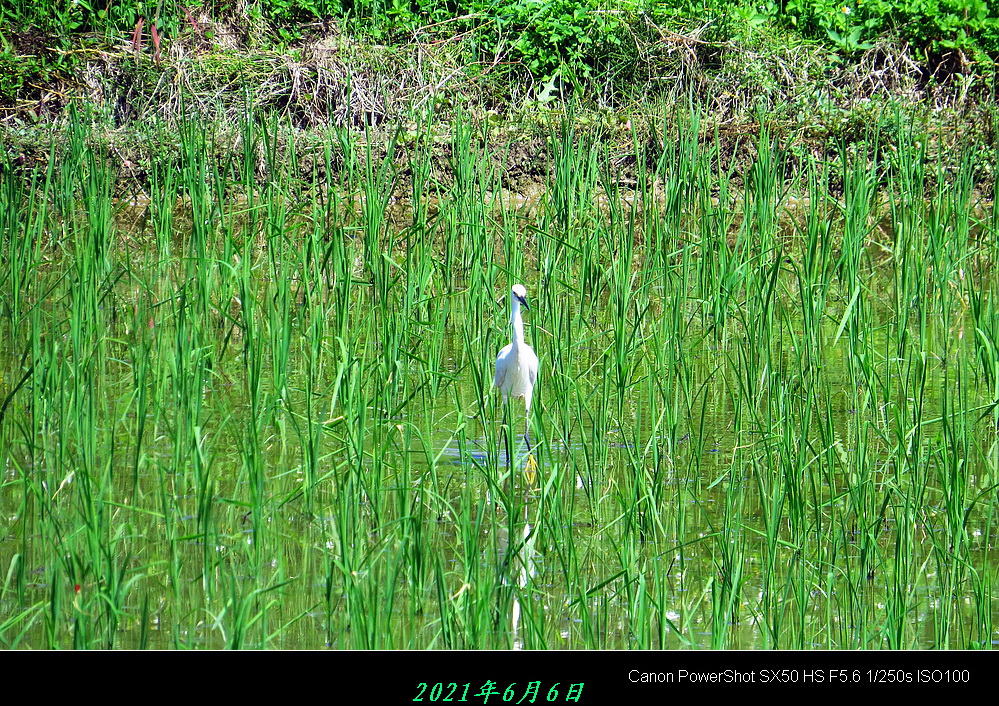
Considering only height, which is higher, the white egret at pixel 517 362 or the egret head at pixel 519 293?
the egret head at pixel 519 293

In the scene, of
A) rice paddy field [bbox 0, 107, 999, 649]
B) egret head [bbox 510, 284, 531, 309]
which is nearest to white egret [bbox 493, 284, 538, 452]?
egret head [bbox 510, 284, 531, 309]

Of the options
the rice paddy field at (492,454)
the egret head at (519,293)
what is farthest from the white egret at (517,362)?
the rice paddy field at (492,454)

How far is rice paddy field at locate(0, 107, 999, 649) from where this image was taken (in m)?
2.51

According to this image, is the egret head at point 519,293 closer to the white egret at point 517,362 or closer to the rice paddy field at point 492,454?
the white egret at point 517,362

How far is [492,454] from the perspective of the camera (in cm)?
284

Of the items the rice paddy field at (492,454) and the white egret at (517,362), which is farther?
the white egret at (517,362)

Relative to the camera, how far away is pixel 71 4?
8.02 metres

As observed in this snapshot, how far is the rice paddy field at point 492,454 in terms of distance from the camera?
8.25 feet

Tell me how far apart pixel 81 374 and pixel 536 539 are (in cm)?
122

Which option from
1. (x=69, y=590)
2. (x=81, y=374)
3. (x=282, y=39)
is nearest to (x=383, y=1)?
(x=282, y=39)

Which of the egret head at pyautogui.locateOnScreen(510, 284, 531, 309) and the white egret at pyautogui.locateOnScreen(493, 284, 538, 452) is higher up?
the egret head at pyautogui.locateOnScreen(510, 284, 531, 309)

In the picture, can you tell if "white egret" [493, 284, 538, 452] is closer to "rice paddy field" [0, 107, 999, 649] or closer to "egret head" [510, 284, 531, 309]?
"egret head" [510, 284, 531, 309]

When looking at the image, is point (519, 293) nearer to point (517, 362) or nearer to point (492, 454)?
point (517, 362)

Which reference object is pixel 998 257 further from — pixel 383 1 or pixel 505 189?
pixel 383 1
